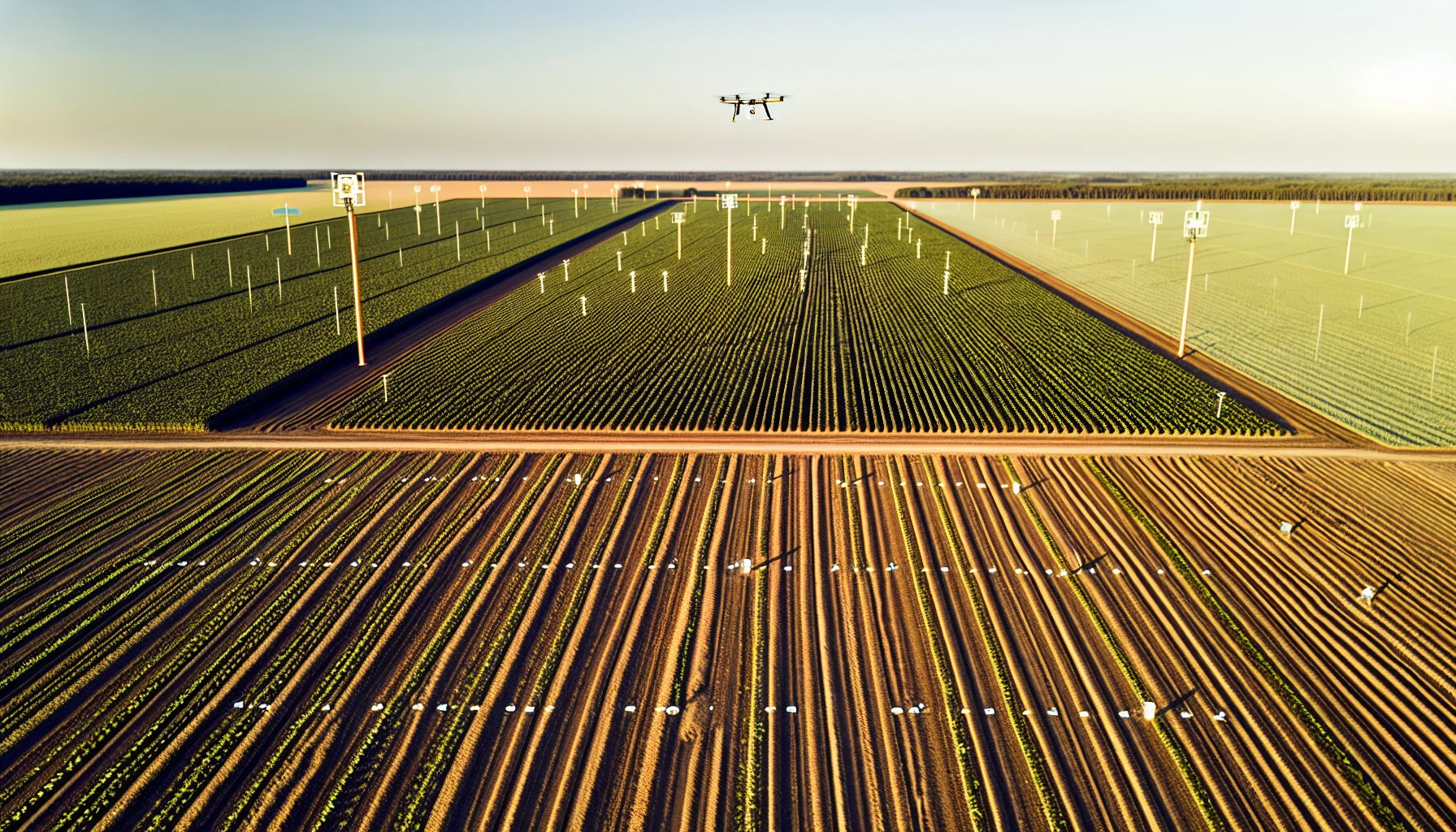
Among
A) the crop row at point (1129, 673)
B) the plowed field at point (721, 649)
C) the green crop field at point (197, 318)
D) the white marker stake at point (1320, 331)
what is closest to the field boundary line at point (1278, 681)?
the plowed field at point (721, 649)

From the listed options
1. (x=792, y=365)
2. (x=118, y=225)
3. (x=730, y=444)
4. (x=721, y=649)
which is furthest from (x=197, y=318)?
(x=118, y=225)

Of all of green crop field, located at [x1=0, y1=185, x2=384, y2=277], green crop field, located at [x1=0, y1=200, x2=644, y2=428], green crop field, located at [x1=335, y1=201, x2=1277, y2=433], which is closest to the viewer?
green crop field, located at [x1=335, y1=201, x2=1277, y2=433]

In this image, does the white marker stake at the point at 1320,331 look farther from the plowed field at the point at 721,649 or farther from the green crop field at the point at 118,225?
the green crop field at the point at 118,225

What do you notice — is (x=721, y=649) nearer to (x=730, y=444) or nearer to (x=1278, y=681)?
(x=1278, y=681)

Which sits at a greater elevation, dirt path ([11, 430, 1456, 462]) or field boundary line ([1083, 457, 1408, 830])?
dirt path ([11, 430, 1456, 462])

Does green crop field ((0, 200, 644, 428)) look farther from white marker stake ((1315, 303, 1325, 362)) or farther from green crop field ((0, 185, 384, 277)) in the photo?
white marker stake ((1315, 303, 1325, 362))

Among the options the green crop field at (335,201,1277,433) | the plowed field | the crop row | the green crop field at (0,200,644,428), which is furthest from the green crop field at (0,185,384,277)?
the crop row
